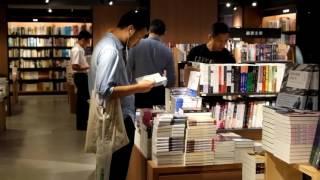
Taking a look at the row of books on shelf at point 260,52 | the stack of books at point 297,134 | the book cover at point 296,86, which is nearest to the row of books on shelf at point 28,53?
the row of books on shelf at point 260,52

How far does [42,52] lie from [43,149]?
29.0 ft

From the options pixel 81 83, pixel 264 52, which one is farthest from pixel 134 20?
pixel 81 83

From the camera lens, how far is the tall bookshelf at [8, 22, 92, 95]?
15211 millimetres

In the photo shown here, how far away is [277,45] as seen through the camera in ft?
25.2

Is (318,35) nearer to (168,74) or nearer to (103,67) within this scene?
(103,67)

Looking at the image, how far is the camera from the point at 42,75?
1545 cm

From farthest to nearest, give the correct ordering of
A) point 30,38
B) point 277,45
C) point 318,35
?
1. point 30,38
2. point 277,45
3. point 318,35

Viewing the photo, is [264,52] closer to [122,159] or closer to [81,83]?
[81,83]

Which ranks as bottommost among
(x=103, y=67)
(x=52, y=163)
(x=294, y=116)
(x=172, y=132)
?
(x=52, y=163)

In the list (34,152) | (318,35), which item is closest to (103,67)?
(318,35)

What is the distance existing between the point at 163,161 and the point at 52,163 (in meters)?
3.10

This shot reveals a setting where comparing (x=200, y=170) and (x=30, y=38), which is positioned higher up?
(x=30, y=38)

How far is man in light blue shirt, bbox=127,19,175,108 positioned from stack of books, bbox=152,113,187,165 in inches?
74.7

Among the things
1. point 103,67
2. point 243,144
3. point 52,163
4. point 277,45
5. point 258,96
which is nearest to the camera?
point 103,67
